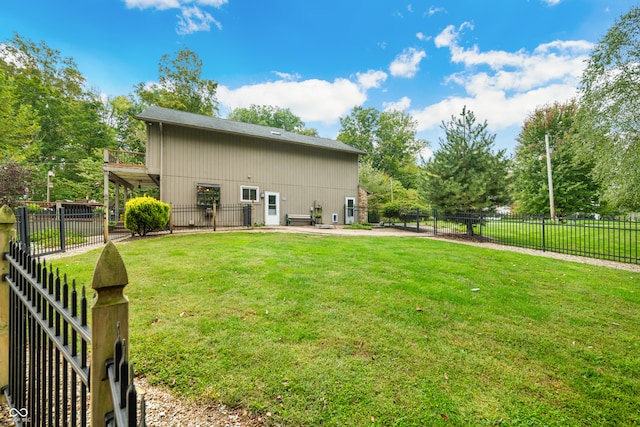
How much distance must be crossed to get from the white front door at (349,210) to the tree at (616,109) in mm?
11939

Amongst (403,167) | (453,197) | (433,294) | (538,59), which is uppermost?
(538,59)

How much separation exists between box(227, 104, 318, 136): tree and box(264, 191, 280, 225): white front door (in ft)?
66.3

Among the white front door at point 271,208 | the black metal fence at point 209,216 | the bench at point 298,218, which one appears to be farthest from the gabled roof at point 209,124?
the bench at point 298,218

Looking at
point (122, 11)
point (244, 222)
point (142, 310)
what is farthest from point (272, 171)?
point (142, 310)

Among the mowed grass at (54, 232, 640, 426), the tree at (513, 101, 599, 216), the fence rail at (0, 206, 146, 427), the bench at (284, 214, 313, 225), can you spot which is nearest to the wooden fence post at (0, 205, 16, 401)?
the fence rail at (0, 206, 146, 427)

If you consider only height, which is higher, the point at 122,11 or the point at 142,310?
the point at 122,11

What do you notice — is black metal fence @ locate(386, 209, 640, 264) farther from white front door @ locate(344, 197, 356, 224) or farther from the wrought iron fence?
the wrought iron fence

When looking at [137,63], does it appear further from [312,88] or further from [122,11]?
[312,88]

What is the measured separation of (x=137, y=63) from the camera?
71.6ft

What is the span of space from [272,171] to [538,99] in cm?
2506

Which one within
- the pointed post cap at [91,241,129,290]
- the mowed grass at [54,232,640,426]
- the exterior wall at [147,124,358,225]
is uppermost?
the exterior wall at [147,124,358,225]

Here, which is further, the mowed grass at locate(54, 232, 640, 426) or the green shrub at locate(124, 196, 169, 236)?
the green shrub at locate(124, 196, 169, 236)

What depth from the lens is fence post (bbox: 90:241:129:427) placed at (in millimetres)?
979

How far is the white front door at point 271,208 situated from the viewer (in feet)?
52.0
